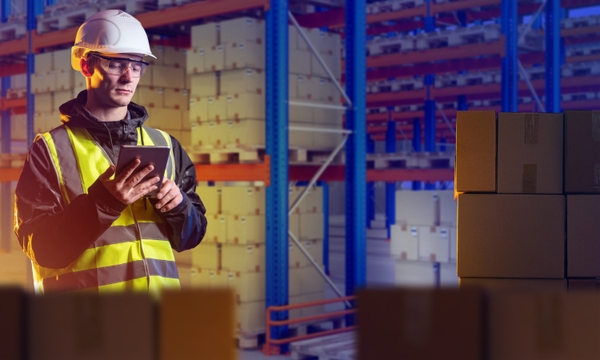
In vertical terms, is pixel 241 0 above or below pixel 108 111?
above

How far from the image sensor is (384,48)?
1267 cm

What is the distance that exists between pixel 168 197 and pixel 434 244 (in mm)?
7607

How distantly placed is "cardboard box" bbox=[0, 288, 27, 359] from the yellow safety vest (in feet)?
3.99

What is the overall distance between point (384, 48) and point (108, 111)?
10.6 metres

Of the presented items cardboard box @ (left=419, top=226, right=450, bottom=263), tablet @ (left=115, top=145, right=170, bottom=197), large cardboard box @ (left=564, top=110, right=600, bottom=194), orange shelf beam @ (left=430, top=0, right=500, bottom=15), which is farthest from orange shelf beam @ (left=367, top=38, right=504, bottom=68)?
tablet @ (left=115, top=145, right=170, bottom=197)

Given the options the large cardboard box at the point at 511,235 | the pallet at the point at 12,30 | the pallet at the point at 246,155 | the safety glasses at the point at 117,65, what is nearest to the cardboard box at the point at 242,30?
the pallet at the point at 246,155

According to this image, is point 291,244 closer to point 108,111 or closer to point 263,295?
point 263,295

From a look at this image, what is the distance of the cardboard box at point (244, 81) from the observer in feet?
→ 25.0

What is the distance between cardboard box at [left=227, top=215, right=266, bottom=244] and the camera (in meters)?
7.70

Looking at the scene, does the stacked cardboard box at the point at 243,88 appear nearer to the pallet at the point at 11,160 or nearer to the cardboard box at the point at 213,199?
the cardboard box at the point at 213,199

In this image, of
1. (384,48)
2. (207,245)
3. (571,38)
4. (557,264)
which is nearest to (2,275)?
(207,245)

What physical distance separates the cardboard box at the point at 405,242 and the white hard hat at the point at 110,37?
745 centimetres

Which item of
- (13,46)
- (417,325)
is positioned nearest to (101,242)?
(417,325)

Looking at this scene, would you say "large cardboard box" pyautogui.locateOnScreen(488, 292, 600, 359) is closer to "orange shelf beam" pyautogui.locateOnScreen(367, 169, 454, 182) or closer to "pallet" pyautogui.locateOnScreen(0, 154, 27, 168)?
"orange shelf beam" pyautogui.locateOnScreen(367, 169, 454, 182)
